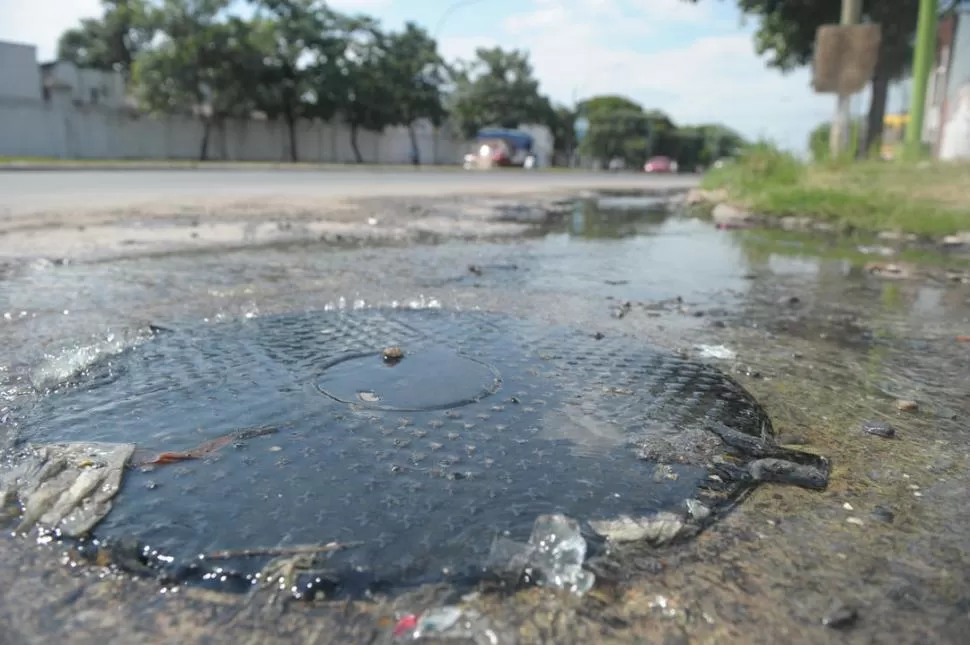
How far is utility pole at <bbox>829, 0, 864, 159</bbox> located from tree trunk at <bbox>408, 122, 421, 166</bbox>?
32.2 metres

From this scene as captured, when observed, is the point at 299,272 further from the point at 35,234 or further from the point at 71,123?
the point at 71,123

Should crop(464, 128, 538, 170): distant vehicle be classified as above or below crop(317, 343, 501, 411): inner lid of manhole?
above

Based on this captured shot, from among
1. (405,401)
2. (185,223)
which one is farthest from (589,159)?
(405,401)

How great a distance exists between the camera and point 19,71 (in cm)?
3122

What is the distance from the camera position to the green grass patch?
7082 millimetres

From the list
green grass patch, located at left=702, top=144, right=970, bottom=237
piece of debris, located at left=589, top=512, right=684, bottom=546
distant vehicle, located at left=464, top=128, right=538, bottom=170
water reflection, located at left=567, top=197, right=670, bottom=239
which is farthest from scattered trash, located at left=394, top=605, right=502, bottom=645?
distant vehicle, located at left=464, top=128, right=538, bottom=170

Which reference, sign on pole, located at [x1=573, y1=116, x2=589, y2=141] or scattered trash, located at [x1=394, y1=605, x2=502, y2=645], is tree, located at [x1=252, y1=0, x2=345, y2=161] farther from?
scattered trash, located at [x1=394, y1=605, x2=502, y2=645]

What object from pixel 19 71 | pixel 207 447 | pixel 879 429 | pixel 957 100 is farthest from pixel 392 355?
pixel 19 71

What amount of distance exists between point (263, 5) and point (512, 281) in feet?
121

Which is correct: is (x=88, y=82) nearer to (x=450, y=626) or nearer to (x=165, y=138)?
(x=165, y=138)

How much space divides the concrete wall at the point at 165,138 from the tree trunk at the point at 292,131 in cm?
56

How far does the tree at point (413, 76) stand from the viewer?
38531 mm

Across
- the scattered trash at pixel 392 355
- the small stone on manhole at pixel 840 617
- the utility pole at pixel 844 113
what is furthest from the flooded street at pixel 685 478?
the utility pole at pixel 844 113

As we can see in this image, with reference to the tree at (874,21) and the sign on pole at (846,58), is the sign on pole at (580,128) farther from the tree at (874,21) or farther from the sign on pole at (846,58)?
the sign on pole at (846,58)
